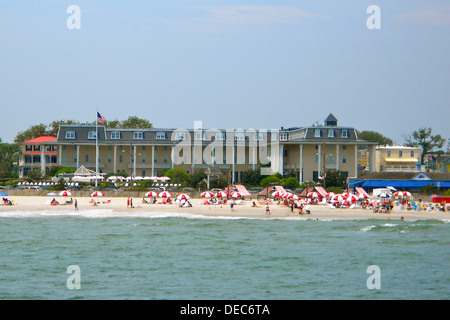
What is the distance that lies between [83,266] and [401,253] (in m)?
17.4

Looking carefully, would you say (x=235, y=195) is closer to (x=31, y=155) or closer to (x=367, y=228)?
(x=367, y=228)

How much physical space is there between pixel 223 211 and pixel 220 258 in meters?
19.4

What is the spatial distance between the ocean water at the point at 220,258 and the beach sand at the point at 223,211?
3.24 feet

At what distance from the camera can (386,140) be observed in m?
138

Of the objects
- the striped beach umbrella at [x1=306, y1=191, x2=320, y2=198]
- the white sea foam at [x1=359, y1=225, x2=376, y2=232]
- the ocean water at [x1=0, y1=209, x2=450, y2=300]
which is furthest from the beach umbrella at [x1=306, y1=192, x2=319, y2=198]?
the white sea foam at [x1=359, y1=225, x2=376, y2=232]

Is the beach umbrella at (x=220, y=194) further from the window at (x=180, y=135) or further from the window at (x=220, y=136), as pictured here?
the window at (x=180, y=135)

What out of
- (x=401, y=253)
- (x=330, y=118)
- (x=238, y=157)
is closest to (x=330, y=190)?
(x=238, y=157)

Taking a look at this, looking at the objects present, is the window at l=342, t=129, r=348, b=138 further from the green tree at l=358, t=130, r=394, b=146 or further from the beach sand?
the green tree at l=358, t=130, r=394, b=146

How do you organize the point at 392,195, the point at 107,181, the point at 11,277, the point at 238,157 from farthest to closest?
the point at 238,157, the point at 107,181, the point at 392,195, the point at 11,277

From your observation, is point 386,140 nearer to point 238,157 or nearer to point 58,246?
point 238,157

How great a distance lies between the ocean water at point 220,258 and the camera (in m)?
31.5

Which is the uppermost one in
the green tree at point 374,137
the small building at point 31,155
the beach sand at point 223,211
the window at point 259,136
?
the green tree at point 374,137

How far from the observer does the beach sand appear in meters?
56.1

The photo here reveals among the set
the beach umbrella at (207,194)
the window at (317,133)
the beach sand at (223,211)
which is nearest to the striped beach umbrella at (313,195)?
the beach sand at (223,211)
